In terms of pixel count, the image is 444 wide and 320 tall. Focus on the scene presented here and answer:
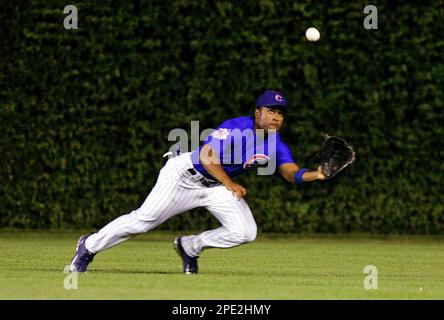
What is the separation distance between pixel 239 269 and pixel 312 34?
4.88 meters

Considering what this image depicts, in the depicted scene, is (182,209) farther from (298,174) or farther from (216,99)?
(216,99)

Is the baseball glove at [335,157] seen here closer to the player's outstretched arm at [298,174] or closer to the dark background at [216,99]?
the player's outstretched arm at [298,174]

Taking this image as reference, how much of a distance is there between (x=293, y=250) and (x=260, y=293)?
19.7ft

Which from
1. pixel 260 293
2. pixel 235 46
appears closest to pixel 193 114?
pixel 235 46

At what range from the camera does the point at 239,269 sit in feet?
43.6

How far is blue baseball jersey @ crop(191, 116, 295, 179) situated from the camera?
12078mm

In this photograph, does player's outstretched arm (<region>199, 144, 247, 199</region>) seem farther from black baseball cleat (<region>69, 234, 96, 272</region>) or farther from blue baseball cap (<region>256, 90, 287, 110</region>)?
black baseball cleat (<region>69, 234, 96, 272</region>)

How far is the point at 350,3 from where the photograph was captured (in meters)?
17.5

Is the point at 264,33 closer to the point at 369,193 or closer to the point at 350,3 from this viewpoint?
the point at 350,3

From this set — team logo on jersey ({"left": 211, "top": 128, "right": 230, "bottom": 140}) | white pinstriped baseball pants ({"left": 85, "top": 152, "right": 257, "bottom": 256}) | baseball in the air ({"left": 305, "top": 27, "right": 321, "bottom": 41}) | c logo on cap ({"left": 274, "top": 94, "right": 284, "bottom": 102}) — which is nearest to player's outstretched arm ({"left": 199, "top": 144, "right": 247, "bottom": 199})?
team logo on jersey ({"left": 211, "top": 128, "right": 230, "bottom": 140})

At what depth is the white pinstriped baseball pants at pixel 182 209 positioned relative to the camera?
12.1 meters

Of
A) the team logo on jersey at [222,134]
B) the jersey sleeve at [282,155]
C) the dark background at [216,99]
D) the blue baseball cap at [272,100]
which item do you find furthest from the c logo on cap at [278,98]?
the dark background at [216,99]

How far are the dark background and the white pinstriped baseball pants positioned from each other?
17.3 ft
